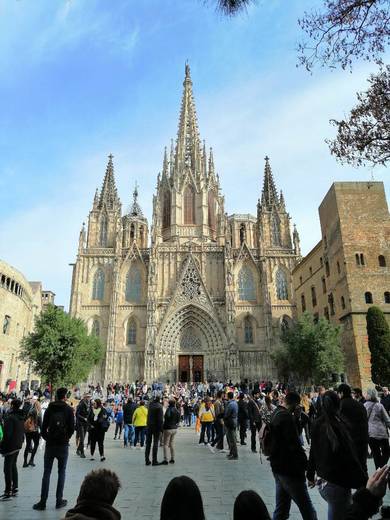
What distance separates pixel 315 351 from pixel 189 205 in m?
27.1

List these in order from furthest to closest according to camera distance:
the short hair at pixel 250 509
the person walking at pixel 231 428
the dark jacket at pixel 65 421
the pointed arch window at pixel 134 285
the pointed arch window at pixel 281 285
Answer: the pointed arch window at pixel 281 285, the pointed arch window at pixel 134 285, the person walking at pixel 231 428, the dark jacket at pixel 65 421, the short hair at pixel 250 509

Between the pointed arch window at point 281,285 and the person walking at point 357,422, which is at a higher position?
the pointed arch window at point 281,285

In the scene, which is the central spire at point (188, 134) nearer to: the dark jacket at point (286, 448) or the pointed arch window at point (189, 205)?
the pointed arch window at point (189, 205)

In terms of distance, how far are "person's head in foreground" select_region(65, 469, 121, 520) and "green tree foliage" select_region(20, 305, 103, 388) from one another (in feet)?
85.7

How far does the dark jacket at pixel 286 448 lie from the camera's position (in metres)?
4.38

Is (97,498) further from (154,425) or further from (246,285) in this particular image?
(246,285)

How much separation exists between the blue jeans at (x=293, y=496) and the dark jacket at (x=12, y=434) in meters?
4.62

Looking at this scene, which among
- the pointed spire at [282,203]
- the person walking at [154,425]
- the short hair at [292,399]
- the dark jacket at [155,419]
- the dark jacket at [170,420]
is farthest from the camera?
the pointed spire at [282,203]

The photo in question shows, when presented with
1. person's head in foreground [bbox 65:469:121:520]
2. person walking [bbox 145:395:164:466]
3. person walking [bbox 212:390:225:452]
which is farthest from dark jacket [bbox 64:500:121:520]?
person walking [bbox 212:390:225:452]

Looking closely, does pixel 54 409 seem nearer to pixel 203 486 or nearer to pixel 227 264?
pixel 203 486

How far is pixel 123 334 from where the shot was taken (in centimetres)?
4091

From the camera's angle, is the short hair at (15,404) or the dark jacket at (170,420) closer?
the short hair at (15,404)

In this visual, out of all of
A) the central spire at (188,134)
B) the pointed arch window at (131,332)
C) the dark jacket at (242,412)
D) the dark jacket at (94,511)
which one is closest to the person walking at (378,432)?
the dark jacket at (242,412)

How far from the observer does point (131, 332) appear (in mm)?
41531
